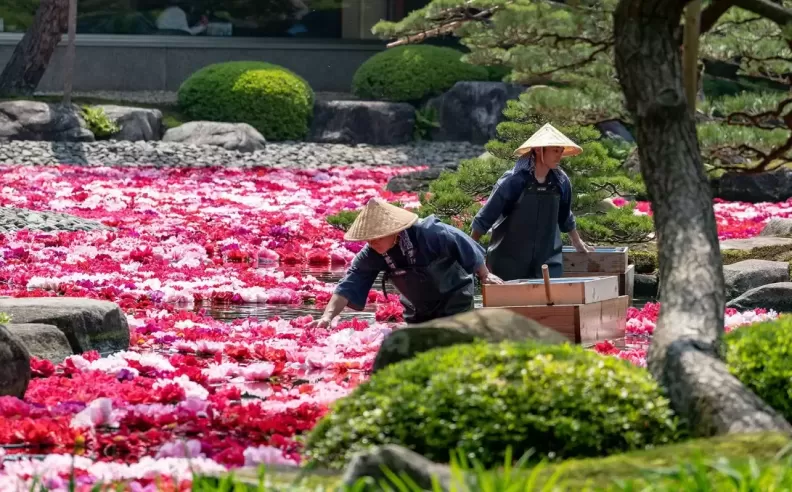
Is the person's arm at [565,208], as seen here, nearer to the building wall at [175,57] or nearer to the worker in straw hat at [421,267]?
the worker in straw hat at [421,267]

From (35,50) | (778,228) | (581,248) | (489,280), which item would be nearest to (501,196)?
(489,280)

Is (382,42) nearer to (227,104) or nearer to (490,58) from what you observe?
(227,104)

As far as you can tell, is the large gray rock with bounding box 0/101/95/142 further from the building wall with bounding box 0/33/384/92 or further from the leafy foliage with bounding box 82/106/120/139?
the building wall with bounding box 0/33/384/92

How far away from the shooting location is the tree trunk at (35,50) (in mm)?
30688

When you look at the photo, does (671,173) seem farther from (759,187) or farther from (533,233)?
(759,187)

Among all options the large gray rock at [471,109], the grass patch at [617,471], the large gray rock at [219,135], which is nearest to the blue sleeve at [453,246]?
the grass patch at [617,471]

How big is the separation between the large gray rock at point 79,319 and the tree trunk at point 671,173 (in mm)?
4049

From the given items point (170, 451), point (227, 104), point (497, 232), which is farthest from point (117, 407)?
point (227, 104)

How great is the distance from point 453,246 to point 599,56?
4535 mm

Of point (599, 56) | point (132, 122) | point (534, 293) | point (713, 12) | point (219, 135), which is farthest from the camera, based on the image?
point (132, 122)

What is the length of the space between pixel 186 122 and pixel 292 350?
22829 mm

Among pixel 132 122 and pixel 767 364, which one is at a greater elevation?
pixel 767 364

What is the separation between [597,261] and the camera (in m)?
11.6

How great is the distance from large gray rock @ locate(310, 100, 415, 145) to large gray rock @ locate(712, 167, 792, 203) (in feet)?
31.6
